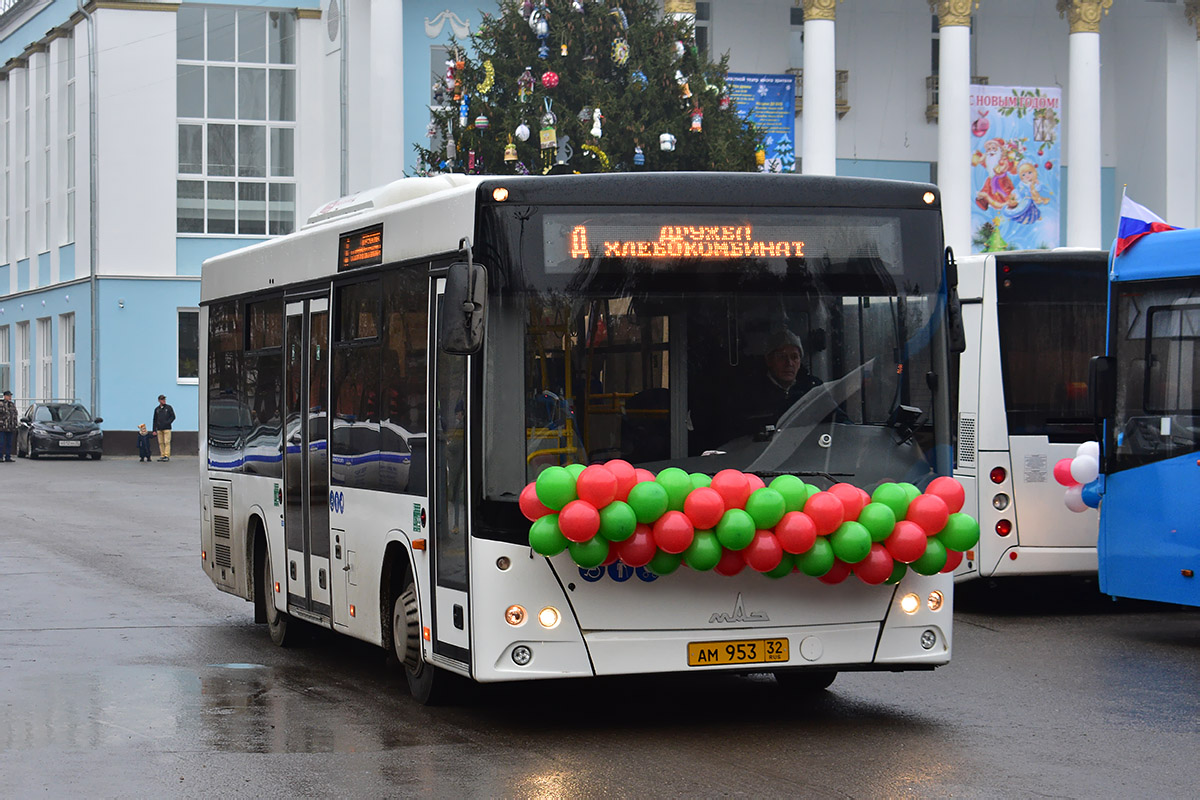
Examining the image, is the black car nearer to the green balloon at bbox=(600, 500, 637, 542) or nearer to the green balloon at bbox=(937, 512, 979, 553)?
the green balloon at bbox=(600, 500, 637, 542)

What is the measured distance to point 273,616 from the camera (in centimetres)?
1233

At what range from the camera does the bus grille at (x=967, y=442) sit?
14586mm

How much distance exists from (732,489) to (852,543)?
61 cm

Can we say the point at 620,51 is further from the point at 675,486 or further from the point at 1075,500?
the point at 675,486

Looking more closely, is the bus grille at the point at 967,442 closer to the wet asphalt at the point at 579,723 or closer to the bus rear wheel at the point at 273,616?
the wet asphalt at the point at 579,723

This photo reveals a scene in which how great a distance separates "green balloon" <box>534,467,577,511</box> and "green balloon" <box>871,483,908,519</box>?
4.78 feet

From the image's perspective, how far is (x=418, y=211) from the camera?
30.9 feet

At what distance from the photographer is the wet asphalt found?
24.6 ft

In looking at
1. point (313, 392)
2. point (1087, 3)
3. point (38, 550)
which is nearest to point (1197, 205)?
point (1087, 3)

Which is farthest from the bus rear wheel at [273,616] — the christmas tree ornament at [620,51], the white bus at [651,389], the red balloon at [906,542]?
the christmas tree ornament at [620,51]

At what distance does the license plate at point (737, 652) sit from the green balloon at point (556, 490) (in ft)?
3.22

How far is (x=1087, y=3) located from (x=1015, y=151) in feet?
18.0

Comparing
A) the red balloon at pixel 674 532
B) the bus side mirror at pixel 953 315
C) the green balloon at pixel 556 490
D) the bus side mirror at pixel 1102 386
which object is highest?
the bus side mirror at pixel 953 315

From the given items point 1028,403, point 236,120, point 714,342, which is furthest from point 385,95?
point 714,342
